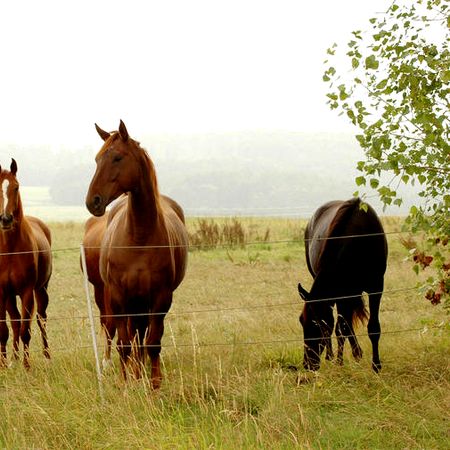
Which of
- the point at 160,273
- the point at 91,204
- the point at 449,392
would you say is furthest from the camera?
the point at 160,273

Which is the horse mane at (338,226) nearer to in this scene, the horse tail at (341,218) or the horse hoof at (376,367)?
the horse tail at (341,218)

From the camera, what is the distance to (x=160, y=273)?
6.14m

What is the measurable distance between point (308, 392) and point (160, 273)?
1839mm

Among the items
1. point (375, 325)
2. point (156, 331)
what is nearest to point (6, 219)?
point (156, 331)

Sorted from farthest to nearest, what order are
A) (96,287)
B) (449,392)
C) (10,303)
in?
(96,287), (10,303), (449,392)

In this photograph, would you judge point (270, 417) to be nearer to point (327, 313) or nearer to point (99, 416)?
point (99, 416)

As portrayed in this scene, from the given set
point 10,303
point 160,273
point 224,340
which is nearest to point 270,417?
point 160,273

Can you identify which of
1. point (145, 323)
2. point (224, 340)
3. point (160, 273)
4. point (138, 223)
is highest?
point (138, 223)

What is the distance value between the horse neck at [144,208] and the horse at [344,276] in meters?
1.58

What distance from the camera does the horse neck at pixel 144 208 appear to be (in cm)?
612

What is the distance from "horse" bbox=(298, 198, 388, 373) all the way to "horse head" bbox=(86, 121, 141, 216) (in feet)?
6.41

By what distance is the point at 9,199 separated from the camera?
23.0ft

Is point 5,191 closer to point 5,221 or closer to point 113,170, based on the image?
point 5,221

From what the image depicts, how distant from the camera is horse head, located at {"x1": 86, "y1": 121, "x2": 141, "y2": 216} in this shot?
5676 millimetres
